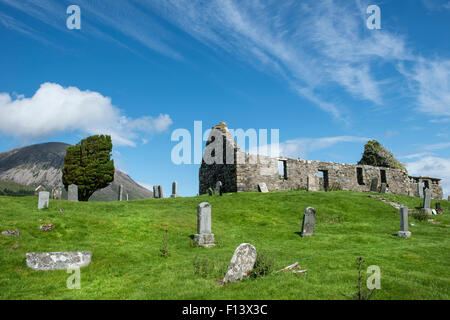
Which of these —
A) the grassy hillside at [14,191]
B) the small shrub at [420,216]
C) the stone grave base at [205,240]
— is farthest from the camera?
the grassy hillside at [14,191]

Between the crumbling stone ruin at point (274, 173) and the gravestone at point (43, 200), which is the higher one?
the crumbling stone ruin at point (274, 173)

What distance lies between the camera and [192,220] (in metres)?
17.5

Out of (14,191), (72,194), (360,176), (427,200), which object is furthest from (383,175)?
(14,191)

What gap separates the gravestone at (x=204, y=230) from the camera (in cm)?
1332

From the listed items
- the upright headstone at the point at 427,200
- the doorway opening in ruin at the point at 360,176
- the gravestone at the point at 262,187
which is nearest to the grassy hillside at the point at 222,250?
the upright headstone at the point at 427,200

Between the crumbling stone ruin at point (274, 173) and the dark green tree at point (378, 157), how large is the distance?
2035 mm

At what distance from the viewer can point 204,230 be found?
44.5ft

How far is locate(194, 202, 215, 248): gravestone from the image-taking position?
13320 millimetres

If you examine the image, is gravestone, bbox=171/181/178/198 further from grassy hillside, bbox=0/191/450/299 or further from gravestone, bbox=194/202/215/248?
gravestone, bbox=194/202/215/248

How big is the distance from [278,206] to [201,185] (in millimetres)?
14432

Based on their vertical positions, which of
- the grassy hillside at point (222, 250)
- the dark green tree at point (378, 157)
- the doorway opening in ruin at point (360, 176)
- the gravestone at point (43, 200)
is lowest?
the grassy hillside at point (222, 250)

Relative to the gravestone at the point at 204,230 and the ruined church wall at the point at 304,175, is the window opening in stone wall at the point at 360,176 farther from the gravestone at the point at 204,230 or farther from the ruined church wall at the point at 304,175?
the gravestone at the point at 204,230

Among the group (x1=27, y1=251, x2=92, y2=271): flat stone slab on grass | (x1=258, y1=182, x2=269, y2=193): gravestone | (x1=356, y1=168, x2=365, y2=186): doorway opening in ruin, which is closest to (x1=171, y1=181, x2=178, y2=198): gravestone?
(x1=258, y1=182, x2=269, y2=193): gravestone
